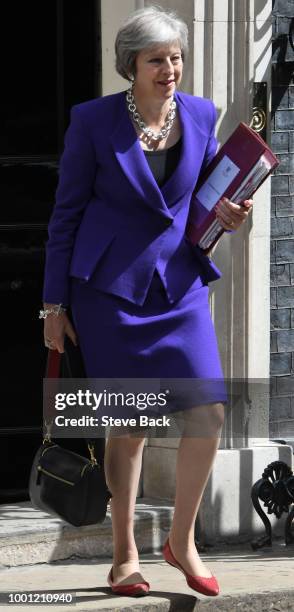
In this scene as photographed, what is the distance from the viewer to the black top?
16.6 feet

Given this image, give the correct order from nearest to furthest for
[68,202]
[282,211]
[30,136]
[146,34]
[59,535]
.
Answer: [146,34] < [68,202] < [59,535] < [30,136] < [282,211]

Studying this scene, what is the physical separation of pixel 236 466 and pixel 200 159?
5.65ft

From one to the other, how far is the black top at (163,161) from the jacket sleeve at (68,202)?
191mm

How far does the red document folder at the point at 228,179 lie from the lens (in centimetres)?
490

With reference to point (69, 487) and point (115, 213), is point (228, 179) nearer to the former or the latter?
point (115, 213)

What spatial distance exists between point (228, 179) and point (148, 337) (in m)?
0.56

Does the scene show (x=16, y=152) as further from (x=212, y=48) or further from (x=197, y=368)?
(x=197, y=368)

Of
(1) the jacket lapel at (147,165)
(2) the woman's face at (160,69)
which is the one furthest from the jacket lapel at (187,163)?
(2) the woman's face at (160,69)

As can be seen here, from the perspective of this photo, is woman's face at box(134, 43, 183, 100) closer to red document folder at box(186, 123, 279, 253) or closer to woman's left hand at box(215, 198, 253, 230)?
red document folder at box(186, 123, 279, 253)

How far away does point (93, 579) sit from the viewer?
18.6ft

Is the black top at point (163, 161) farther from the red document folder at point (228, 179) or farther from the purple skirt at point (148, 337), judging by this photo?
the purple skirt at point (148, 337)

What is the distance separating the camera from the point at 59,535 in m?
6.04

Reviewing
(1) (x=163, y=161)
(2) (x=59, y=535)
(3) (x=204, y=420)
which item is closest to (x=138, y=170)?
(1) (x=163, y=161)

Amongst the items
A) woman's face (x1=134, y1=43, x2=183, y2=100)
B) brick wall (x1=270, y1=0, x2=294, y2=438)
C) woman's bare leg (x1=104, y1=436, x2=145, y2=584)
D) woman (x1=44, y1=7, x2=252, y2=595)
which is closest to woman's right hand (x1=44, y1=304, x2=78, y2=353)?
Result: woman (x1=44, y1=7, x2=252, y2=595)
